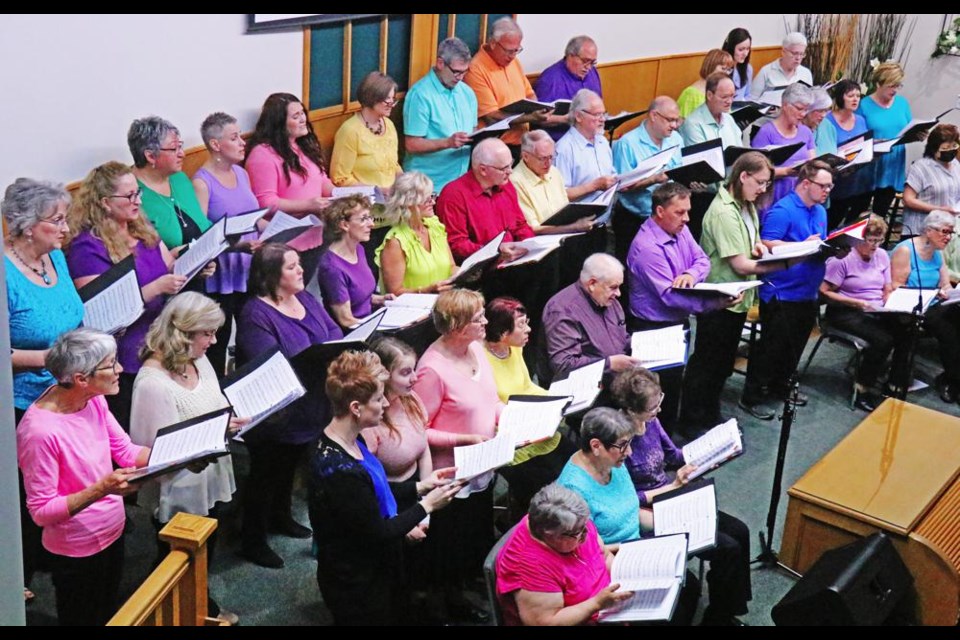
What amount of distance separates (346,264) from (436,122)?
5.40 ft

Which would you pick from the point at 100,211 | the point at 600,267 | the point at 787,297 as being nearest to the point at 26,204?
the point at 100,211

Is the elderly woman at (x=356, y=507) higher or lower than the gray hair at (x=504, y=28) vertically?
lower

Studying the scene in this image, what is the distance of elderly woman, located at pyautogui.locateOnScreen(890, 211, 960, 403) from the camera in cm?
601

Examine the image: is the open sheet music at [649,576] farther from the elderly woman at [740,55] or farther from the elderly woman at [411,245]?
the elderly woman at [740,55]

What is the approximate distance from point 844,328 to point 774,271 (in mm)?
861

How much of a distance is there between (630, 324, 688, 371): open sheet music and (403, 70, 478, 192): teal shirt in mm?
1735

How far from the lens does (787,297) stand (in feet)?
18.4

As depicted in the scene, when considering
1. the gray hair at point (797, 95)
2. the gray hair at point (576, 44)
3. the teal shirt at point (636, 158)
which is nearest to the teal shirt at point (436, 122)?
the teal shirt at point (636, 158)

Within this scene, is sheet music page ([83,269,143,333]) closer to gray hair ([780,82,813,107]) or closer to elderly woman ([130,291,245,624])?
elderly woman ([130,291,245,624])

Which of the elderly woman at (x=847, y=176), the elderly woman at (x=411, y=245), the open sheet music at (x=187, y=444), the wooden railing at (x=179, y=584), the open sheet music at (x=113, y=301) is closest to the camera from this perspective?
the wooden railing at (x=179, y=584)

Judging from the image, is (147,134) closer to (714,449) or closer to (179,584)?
(179,584)

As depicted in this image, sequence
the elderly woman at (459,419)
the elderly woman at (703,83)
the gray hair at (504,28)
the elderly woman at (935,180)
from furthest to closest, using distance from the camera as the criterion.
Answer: the elderly woman at (703,83), the elderly woman at (935,180), the gray hair at (504,28), the elderly woman at (459,419)

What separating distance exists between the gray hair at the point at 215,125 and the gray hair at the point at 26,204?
1.12 meters

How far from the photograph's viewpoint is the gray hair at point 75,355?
10.1 feet
